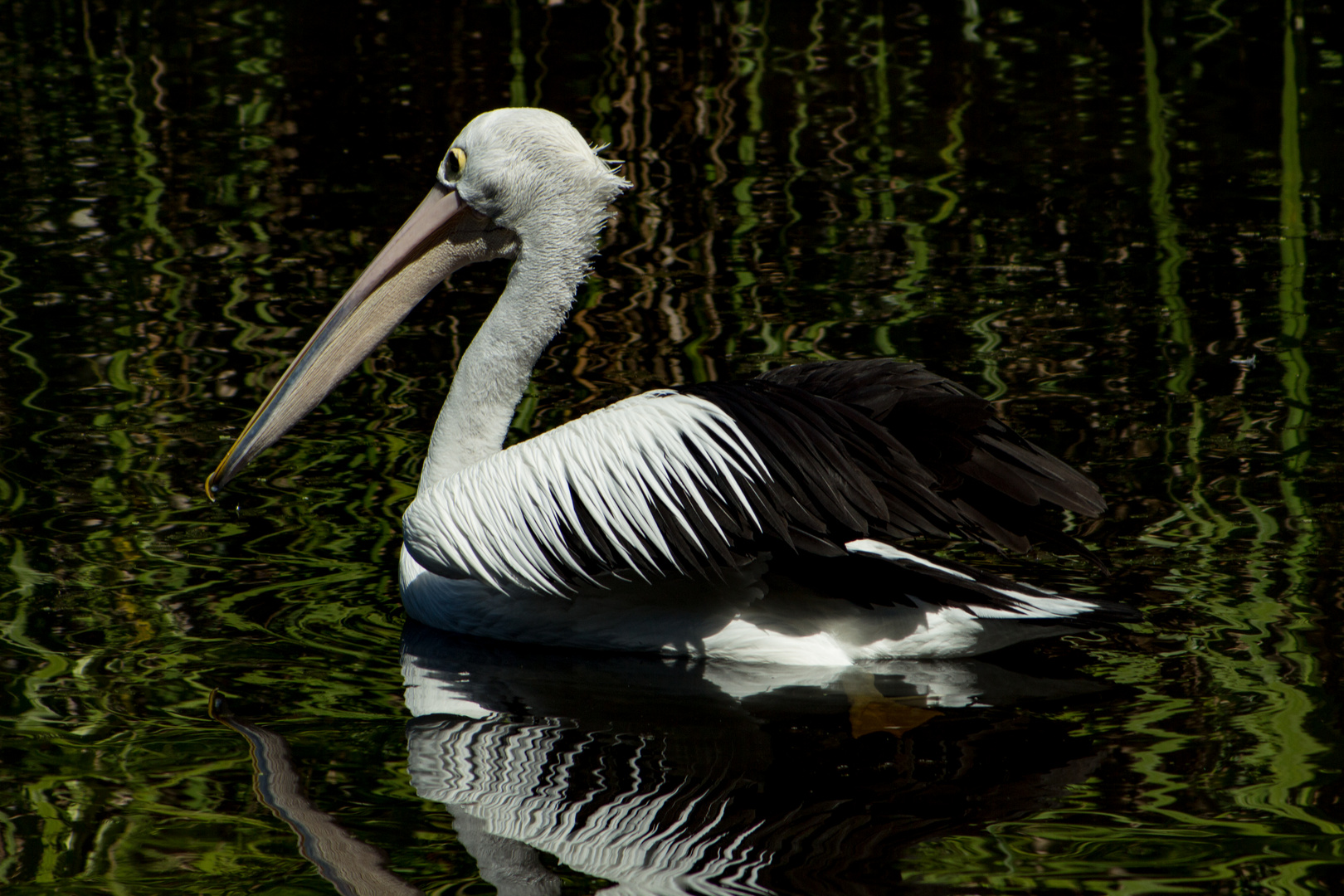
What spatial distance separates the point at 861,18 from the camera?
36.8ft

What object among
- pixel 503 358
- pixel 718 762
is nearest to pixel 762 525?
pixel 718 762

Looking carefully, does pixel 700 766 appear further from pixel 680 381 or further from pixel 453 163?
pixel 680 381

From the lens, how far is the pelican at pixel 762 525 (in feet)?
11.6

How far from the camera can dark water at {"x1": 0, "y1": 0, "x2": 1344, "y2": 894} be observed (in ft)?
9.87

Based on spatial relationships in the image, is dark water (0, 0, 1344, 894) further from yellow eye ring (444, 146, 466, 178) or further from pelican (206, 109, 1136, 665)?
yellow eye ring (444, 146, 466, 178)

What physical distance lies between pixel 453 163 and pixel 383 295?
15.2 inches

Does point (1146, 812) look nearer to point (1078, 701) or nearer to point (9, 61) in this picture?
point (1078, 701)

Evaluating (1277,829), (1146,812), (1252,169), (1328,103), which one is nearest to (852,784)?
(1146,812)

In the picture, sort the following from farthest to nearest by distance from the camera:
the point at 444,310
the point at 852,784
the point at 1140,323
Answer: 1. the point at 444,310
2. the point at 1140,323
3. the point at 852,784

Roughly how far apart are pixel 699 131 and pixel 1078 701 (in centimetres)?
581

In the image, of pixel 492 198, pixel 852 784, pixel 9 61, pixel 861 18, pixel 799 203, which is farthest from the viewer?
pixel 861 18

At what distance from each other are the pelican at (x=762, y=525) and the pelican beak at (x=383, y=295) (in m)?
0.61

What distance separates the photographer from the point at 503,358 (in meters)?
4.24

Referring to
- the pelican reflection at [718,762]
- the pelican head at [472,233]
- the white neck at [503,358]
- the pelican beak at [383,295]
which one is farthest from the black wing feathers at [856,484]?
the pelican beak at [383,295]
